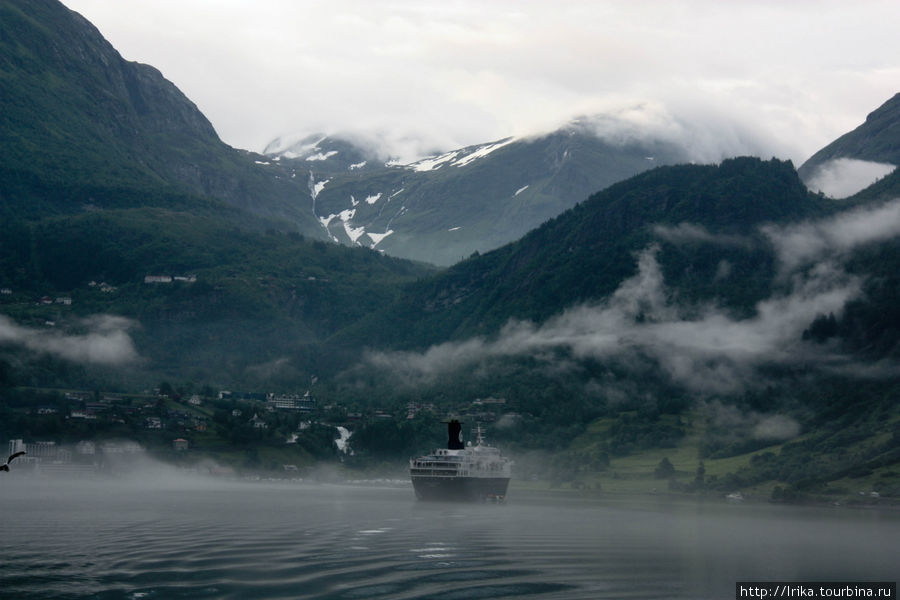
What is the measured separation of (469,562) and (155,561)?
30.6 meters

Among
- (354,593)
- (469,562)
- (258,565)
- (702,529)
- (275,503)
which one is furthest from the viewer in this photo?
(275,503)

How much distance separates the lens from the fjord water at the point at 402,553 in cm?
8800

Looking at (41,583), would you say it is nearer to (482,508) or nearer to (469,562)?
(469,562)

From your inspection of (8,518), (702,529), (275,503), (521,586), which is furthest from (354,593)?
(275,503)

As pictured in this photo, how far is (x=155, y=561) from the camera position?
98438 millimetres

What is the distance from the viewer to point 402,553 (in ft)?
361

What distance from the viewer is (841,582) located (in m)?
97.9

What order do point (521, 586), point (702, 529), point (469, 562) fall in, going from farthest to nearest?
1. point (702, 529)
2. point (469, 562)
3. point (521, 586)

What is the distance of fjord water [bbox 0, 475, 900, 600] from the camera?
88000mm

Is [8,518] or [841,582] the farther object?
[8,518]

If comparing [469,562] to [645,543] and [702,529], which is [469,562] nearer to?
[645,543]

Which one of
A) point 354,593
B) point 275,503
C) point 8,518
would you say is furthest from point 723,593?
point 275,503

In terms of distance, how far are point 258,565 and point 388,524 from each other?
50.6 m

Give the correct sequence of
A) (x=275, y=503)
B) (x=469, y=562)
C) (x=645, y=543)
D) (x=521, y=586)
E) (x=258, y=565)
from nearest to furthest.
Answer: (x=521, y=586) < (x=258, y=565) < (x=469, y=562) < (x=645, y=543) < (x=275, y=503)
